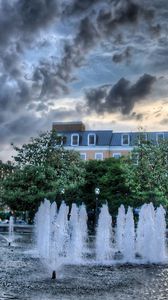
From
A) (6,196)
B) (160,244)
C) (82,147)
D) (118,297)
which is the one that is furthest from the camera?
(82,147)

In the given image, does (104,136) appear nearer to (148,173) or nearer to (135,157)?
(135,157)

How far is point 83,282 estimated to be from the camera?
44.2 ft

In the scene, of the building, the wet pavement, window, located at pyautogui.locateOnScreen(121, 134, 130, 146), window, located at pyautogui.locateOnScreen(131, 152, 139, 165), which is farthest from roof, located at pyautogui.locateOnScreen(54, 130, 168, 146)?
the wet pavement

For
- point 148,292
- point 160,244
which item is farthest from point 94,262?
point 148,292

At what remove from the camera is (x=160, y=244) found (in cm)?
2038

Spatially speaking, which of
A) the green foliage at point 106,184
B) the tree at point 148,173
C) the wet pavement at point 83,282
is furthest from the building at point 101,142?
the wet pavement at point 83,282

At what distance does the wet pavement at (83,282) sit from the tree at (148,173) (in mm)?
23823

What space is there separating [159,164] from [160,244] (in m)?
22.9

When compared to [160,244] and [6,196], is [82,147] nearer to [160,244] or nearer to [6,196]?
[6,196]

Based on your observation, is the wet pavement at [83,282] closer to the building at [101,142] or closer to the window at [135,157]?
the window at [135,157]

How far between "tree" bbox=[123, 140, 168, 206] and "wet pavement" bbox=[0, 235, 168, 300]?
78.2 ft

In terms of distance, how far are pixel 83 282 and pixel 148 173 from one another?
1182 inches

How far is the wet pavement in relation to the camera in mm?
11273

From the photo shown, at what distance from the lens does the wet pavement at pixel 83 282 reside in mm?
11273
